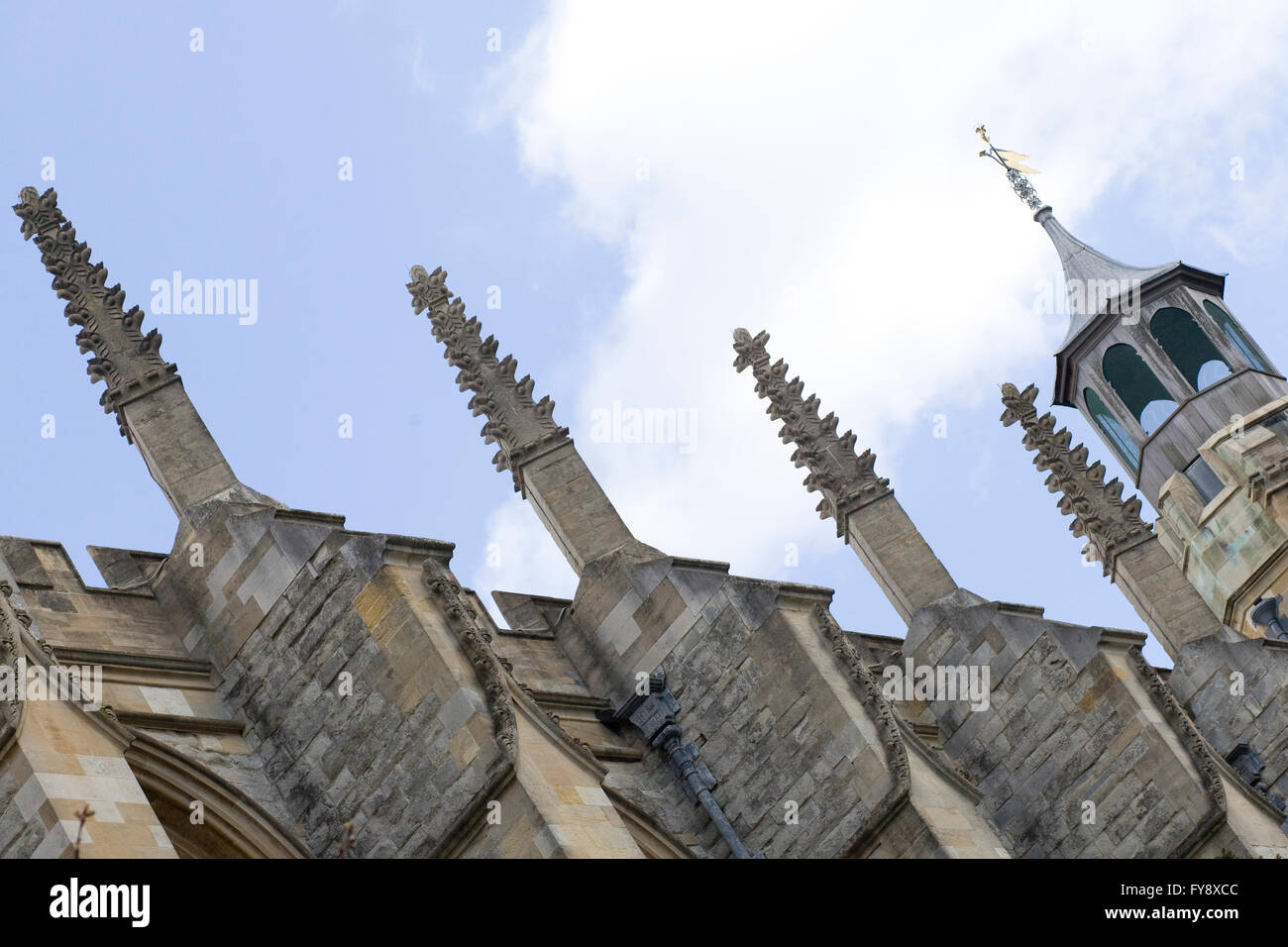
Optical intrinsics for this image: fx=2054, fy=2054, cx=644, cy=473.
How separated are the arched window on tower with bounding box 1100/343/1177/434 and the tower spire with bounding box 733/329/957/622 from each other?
1343 centimetres

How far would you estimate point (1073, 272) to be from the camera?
37.3 meters

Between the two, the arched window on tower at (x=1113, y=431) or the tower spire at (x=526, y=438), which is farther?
the arched window on tower at (x=1113, y=431)

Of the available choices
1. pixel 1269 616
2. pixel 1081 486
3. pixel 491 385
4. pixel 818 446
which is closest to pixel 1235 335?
pixel 1269 616

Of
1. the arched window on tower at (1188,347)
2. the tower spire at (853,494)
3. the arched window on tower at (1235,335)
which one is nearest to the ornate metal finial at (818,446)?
the tower spire at (853,494)

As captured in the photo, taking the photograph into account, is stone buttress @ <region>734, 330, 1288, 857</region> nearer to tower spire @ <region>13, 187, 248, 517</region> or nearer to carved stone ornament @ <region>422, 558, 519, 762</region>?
carved stone ornament @ <region>422, 558, 519, 762</region>

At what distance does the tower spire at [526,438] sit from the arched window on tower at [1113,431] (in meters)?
18.4

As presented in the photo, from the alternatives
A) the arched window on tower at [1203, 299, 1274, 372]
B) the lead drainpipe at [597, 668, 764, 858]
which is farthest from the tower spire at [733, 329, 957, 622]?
the arched window on tower at [1203, 299, 1274, 372]

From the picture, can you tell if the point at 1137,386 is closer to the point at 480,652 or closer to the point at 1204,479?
the point at 1204,479

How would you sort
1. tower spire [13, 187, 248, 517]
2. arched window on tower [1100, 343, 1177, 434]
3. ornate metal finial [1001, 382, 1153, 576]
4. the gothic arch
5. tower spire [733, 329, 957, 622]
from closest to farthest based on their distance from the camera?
the gothic arch
tower spire [13, 187, 248, 517]
tower spire [733, 329, 957, 622]
ornate metal finial [1001, 382, 1153, 576]
arched window on tower [1100, 343, 1177, 434]

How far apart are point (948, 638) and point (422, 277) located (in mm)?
6245

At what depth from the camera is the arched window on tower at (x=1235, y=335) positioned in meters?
34.0

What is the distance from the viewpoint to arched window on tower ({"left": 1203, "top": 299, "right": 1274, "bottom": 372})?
34.0 meters

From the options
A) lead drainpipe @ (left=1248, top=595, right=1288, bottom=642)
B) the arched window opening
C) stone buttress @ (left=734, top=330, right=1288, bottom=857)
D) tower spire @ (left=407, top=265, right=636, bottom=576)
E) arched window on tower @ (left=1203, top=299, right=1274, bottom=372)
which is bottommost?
stone buttress @ (left=734, top=330, right=1288, bottom=857)

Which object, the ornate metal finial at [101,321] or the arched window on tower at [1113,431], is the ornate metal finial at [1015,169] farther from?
the ornate metal finial at [101,321]
